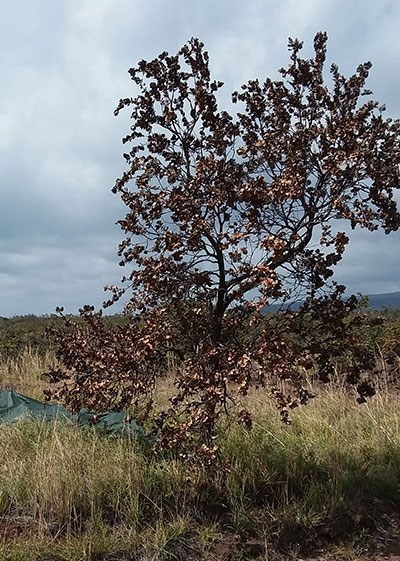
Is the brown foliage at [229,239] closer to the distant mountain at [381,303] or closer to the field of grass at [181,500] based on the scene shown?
the field of grass at [181,500]

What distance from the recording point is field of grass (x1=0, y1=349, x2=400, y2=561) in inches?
159

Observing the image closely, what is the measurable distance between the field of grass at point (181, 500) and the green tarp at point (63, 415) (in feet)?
0.67

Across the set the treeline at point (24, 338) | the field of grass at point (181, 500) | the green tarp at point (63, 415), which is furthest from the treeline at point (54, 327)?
the field of grass at point (181, 500)

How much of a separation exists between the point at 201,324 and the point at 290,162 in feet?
4.52

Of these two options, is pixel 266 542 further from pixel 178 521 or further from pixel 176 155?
pixel 176 155

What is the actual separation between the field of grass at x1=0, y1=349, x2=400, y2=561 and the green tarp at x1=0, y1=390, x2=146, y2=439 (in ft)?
0.67

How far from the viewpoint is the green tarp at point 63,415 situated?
5.32 m

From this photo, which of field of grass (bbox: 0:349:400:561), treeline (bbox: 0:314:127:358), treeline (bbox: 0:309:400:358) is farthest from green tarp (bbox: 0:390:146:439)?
treeline (bbox: 0:314:127:358)

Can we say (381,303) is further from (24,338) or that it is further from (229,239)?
(229,239)

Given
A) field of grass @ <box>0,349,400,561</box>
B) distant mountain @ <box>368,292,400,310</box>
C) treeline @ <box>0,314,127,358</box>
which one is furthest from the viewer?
treeline @ <box>0,314,127,358</box>

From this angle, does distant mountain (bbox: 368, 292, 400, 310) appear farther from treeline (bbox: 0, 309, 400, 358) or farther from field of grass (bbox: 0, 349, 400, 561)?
field of grass (bbox: 0, 349, 400, 561)

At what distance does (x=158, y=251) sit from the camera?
15.4ft

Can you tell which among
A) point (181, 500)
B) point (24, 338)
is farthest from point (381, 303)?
point (181, 500)

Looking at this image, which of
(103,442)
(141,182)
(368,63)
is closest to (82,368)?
(103,442)
